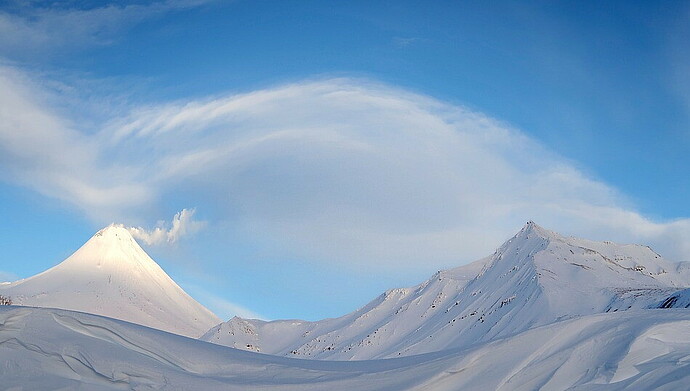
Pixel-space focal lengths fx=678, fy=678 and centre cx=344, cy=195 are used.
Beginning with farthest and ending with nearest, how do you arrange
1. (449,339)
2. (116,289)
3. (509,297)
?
1. (116,289)
2. (449,339)
3. (509,297)

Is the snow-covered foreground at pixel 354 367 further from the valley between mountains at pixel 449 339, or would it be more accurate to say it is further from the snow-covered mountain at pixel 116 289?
the snow-covered mountain at pixel 116 289

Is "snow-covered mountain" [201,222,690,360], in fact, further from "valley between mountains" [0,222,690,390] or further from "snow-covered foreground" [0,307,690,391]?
"snow-covered foreground" [0,307,690,391]

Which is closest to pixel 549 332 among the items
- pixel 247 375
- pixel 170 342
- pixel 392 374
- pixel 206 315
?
pixel 392 374

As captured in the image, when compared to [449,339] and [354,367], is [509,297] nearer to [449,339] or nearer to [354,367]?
[449,339]

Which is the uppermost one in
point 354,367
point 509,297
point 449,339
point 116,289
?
point 116,289

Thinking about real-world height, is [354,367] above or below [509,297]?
below

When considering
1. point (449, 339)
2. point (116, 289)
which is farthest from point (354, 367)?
point (116, 289)
